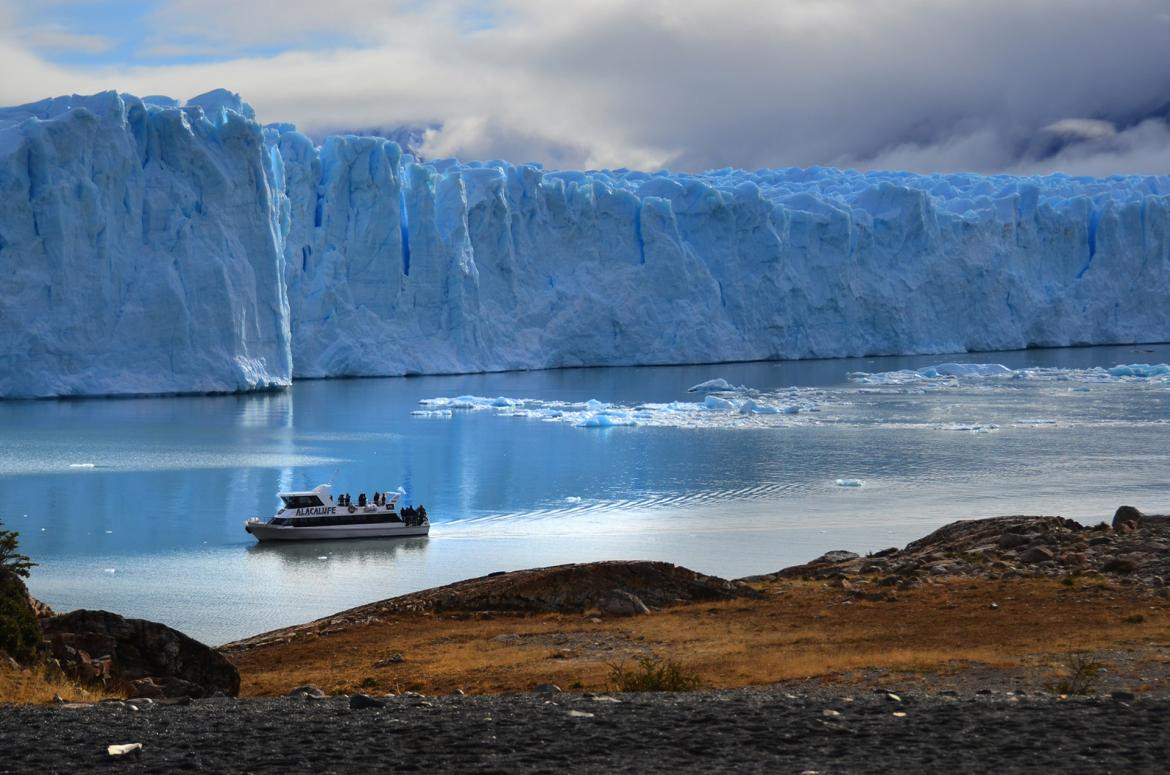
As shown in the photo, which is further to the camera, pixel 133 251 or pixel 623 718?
pixel 133 251

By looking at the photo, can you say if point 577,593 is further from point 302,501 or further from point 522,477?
point 522,477

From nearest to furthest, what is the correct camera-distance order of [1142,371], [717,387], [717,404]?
[717,404] < [717,387] < [1142,371]

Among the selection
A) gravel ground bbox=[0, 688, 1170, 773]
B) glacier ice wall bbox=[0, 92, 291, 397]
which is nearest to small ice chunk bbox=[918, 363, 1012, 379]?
glacier ice wall bbox=[0, 92, 291, 397]

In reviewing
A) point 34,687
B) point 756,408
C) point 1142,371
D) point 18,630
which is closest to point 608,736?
point 34,687

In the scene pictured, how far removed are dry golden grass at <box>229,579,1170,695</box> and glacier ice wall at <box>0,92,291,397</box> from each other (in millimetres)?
31159

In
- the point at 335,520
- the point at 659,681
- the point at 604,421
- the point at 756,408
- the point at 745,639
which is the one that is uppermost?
the point at 756,408

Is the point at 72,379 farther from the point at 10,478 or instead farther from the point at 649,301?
the point at 649,301

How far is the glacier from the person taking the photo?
39.5 meters

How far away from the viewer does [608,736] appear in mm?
5016

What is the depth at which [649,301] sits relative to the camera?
2158 inches

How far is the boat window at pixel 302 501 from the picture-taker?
769 inches

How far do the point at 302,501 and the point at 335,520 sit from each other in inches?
20.9

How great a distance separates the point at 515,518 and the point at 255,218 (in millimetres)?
24909

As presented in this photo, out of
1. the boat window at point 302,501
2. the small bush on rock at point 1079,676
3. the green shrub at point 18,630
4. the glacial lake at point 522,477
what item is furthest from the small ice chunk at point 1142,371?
the green shrub at point 18,630
